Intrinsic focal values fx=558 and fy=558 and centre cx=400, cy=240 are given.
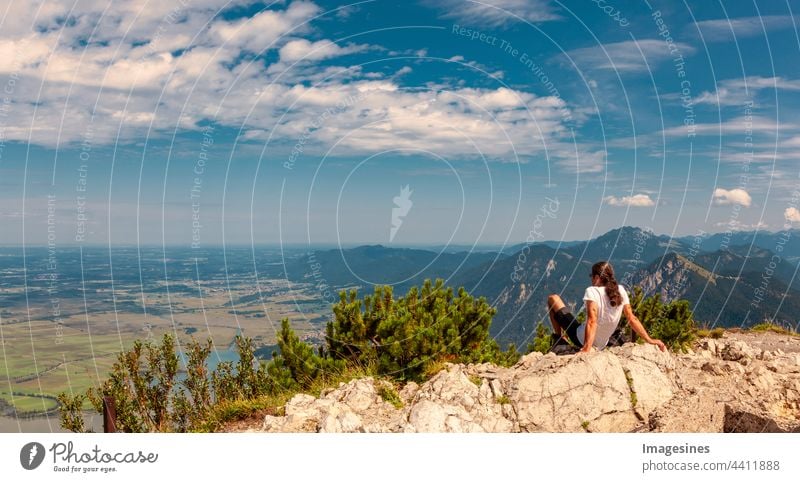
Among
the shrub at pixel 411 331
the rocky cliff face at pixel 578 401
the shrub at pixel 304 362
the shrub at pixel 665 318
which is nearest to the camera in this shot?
the rocky cliff face at pixel 578 401

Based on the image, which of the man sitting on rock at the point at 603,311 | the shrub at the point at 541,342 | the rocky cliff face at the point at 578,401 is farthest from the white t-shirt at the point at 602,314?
the shrub at the point at 541,342

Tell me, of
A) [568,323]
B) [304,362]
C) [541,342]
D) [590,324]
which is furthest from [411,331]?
[541,342]

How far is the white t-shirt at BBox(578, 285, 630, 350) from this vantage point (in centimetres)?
893

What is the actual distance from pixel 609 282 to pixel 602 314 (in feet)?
1.78

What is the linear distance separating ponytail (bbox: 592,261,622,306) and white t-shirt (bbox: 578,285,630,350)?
6cm

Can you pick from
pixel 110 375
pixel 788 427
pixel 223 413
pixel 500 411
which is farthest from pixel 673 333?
pixel 110 375

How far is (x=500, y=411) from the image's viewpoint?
26.4 ft

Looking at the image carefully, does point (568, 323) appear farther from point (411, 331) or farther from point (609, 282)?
point (411, 331)

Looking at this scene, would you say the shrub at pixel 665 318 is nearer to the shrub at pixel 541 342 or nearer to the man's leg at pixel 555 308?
the shrub at pixel 541 342

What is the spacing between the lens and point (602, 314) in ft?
29.8

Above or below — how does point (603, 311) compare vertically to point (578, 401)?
above

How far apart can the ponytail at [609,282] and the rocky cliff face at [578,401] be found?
80 centimetres

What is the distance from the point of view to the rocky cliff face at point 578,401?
310 inches
